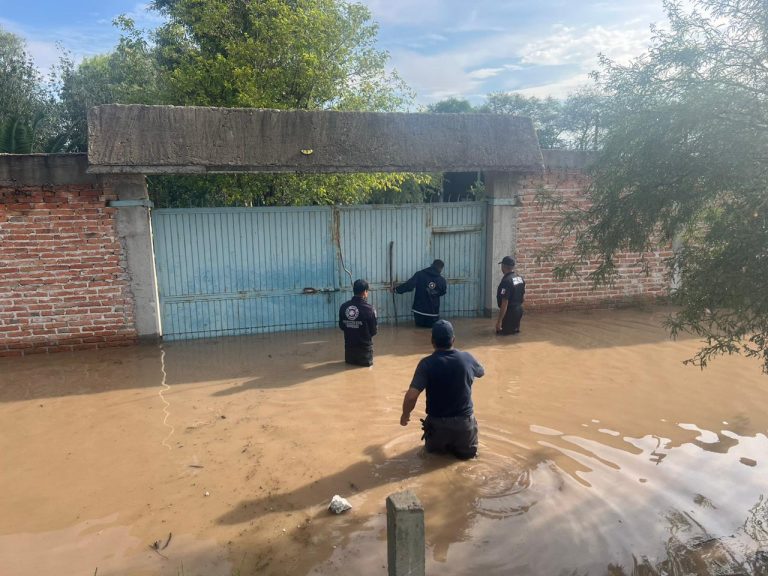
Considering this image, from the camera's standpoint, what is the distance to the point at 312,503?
4.51 m

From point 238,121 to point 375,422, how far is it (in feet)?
17.3

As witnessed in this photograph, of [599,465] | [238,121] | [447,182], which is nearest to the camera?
[599,465]

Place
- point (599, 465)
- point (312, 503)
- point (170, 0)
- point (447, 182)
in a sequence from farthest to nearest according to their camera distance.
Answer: point (447, 182) < point (170, 0) < point (599, 465) < point (312, 503)

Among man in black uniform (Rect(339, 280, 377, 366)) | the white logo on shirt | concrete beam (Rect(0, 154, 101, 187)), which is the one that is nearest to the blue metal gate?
concrete beam (Rect(0, 154, 101, 187))

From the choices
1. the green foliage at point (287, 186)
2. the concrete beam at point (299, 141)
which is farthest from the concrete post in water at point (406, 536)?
the green foliage at point (287, 186)

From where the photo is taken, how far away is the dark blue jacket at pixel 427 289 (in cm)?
944

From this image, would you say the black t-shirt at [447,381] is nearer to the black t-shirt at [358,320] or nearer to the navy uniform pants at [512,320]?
the black t-shirt at [358,320]

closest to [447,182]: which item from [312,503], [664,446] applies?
[664,446]

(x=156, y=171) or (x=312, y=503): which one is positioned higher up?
(x=156, y=171)

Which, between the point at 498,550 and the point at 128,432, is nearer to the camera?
the point at 498,550

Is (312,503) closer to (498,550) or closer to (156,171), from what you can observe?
(498,550)

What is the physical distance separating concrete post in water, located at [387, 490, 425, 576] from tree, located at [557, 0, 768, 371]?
261cm

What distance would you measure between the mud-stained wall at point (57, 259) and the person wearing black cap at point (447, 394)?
18.0 ft

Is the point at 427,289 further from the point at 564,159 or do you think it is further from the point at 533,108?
the point at 533,108
